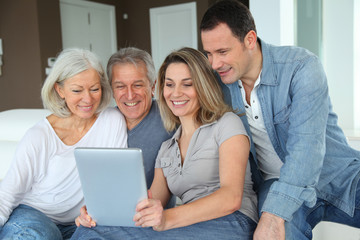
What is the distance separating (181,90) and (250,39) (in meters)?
0.36

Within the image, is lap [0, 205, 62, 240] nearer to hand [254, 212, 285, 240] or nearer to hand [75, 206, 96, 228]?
hand [75, 206, 96, 228]

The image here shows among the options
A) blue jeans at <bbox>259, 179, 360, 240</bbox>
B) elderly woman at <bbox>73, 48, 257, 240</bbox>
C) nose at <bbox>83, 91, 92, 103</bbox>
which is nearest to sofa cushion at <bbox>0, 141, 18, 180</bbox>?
nose at <bbox>83, 91, 92, 103</bbox>

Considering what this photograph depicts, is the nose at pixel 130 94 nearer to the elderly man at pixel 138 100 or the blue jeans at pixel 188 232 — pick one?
the elderly man at pixel 138 100

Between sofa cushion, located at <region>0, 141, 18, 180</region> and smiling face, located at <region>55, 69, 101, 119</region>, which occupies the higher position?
smiling face, located at <region>55, 69, 101, 119</region>

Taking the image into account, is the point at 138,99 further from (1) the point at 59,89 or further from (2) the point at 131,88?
(1) the point at 59,89

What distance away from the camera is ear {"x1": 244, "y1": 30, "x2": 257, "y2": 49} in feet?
5.22

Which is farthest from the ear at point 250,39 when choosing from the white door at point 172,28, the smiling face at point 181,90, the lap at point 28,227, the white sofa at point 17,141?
the white door at point 172,28

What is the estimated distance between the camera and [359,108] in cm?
314

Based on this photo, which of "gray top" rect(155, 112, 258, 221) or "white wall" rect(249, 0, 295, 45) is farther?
"white wall" rect(249, 0, 295, 45)

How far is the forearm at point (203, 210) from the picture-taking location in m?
1.32

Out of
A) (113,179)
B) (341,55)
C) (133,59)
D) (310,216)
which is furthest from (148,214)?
(341,55)

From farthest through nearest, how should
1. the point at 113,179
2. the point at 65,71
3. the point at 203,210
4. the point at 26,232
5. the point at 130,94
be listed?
the point at 130,94 → the point at 65,71 → the point at 26,232 → the point at 203,210 → the point at 113,179

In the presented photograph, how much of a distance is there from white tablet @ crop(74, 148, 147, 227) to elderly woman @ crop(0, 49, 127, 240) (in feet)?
1.52

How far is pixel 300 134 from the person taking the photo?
1422 millimetres
